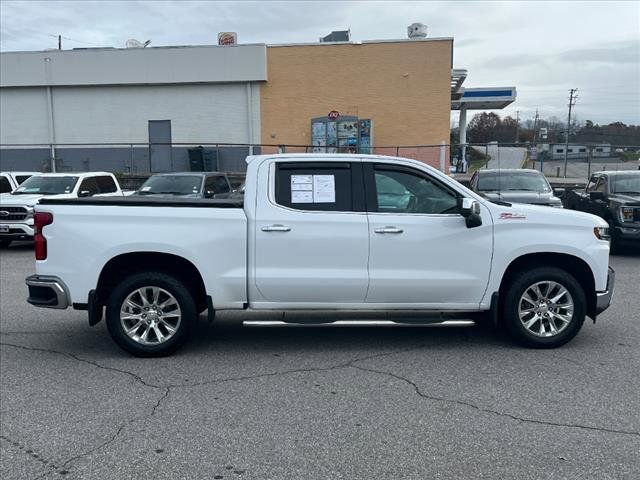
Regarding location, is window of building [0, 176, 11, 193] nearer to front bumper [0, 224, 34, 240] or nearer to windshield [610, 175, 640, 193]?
front bumper [0, 224, 34, 240]

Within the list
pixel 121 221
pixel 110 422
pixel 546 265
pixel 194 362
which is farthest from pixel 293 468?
pixel 546 265

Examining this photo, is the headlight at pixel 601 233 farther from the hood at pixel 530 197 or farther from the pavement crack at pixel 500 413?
the hood at pixel 530 197

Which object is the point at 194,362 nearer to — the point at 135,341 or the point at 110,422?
the point at 135,341

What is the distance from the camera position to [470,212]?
18.6ft

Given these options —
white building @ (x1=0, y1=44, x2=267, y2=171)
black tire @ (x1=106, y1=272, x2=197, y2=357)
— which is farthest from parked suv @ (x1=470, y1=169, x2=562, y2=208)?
white building @ (x1=0, y1=44, x2=267, y2=171)

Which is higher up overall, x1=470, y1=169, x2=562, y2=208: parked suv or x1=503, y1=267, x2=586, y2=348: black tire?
x1=470, y1=169, x2=562, y2=208: parked suv

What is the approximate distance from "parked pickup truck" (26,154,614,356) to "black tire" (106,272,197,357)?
0.03ft

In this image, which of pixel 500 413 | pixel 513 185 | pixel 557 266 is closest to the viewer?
pixel 500 413

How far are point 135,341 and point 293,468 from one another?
2.65 m

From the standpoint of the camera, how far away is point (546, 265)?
602 centimetres

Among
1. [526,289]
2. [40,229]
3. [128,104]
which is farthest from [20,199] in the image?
[128,104]

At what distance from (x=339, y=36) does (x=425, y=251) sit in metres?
25.1

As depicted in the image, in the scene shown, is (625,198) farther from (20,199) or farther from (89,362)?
(20,199)

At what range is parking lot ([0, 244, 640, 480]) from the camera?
374cm
